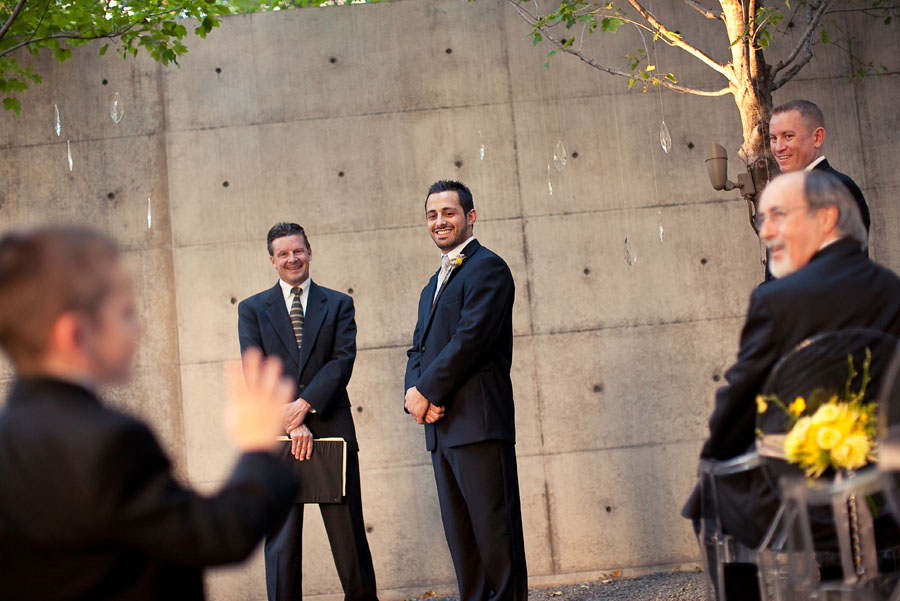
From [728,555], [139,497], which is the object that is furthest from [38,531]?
[728,555]

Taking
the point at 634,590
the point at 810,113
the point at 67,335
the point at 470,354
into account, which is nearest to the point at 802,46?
the point at 810,113

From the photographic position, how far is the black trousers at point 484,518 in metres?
4.29

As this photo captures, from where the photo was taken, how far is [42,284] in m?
1.41

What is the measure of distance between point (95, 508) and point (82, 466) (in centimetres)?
6

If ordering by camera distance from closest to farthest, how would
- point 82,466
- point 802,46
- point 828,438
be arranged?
point 82,466 < point 828,438 < point 802,46

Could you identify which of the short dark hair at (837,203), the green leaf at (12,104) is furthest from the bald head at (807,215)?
the green leaf at (12,104)

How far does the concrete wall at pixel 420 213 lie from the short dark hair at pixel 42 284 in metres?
4.48

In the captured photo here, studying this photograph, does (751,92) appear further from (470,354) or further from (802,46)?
(470,354)

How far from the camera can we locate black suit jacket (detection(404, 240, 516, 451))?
4.38 meters

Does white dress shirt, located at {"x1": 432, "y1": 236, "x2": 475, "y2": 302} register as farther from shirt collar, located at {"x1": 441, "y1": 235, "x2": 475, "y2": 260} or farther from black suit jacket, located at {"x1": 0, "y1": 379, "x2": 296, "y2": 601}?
black suit jacket, located at {"x1": 0, "y1": 379, "x2": 296, "y2": 601}

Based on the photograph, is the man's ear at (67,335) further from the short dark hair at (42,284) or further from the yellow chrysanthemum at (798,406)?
the yellow chrysanthemum at (798,406)

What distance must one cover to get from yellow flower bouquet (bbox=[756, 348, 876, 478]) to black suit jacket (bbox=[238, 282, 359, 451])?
2773 mm

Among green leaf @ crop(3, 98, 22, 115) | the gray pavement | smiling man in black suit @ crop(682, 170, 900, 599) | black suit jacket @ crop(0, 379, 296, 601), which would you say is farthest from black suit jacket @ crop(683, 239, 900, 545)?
green leaf @ crop(3, 98, 22, 115)

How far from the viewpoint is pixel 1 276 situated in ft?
4.65
